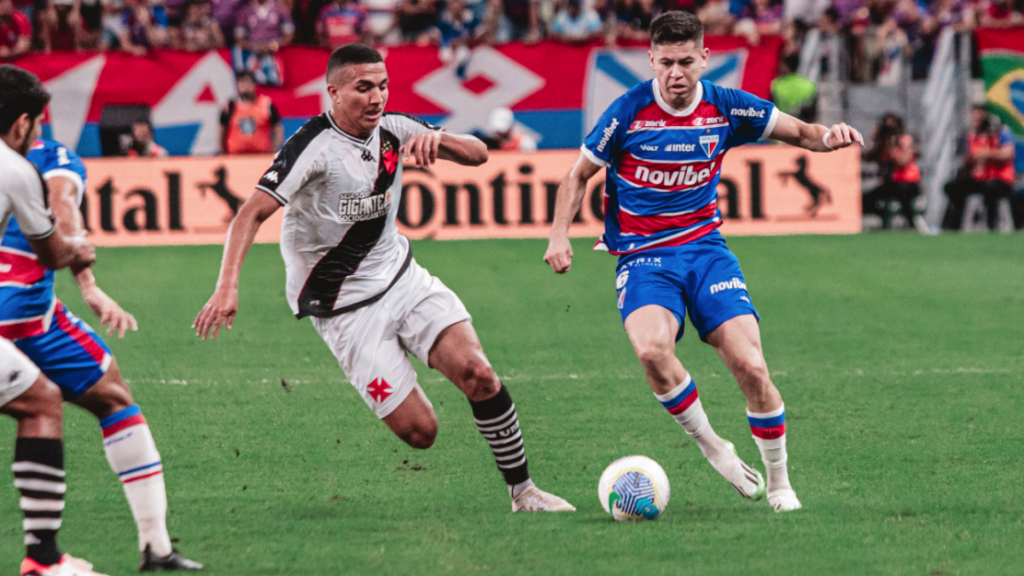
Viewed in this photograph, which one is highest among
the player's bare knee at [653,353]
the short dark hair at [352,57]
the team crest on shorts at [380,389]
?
the short dark hair at [352,57]

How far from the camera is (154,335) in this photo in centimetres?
1066

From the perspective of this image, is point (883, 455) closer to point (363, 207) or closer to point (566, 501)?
point (566, 501)

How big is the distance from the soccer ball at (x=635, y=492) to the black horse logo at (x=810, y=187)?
11800 mm

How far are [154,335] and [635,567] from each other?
7.03m

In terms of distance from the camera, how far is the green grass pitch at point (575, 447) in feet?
15.8

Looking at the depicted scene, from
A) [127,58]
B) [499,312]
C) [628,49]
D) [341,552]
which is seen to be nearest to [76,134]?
[127,58]

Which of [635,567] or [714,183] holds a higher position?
[714,183]

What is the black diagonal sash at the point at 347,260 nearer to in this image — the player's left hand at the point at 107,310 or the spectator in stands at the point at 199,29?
the player's left hand at the point at 107,310

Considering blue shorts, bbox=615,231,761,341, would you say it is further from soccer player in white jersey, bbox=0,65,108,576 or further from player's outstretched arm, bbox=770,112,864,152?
soccer player in white jersey, bbox=0,65,108,576

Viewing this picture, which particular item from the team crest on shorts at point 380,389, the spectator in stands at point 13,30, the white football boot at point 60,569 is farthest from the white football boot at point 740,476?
the spectator in stands at point 13,30

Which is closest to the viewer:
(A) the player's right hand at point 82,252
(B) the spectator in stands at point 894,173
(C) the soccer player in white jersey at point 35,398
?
(C) the soccer player in white jersey at point 35,398

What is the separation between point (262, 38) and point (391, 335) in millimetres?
14485

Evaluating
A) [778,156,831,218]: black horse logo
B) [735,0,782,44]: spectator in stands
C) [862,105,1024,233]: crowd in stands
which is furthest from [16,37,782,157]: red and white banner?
[778,156,831,218]: black horse logo

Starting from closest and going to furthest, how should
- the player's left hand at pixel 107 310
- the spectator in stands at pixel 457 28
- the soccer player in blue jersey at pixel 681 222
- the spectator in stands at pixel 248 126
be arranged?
1. the player's left hand at pixel 107 310
2. the soccer player in blue jersey at pixel 681 222
3. the spectator in stands at pixel 248 126
4. the spectator in stands at pixel 457 28
